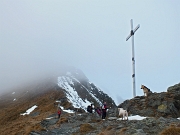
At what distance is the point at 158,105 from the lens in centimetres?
2783

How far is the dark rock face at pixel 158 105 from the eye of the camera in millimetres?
26453

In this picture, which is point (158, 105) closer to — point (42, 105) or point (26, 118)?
point (26, 118)

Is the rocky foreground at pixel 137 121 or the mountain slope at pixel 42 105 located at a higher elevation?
the mountain slope at pixel 42 105

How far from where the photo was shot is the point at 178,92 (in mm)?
30000

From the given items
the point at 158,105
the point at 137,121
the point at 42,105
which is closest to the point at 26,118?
the point at 42,105

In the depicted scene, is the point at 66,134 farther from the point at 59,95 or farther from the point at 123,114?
the point at 59,95

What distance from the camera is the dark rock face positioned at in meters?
26.5

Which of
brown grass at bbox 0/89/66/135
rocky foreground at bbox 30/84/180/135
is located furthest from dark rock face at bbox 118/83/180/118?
brown grass at bbox 0/89/66/135

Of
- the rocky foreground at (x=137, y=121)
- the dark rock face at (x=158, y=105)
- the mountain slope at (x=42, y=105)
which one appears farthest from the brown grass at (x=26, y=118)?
the dark rock face at (x=158, y=105)

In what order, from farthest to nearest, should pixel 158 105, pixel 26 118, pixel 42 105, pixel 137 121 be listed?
pixel 42 105
pixel 26 118
pixel 158 105
pixel 137 121

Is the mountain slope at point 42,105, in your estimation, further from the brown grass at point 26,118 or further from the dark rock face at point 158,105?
the dark rock face at point 158,105

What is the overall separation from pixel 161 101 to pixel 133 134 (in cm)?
1347

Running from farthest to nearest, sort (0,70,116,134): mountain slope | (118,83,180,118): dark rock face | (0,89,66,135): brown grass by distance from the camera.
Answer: (0,70,116,134): mountain slope
(0,89,66,135): brown grass
(118,83,180,118): dark rock face

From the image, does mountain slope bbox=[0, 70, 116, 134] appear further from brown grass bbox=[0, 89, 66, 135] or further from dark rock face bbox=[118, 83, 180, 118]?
Answer: dark rock face bbox=[118, 83, 180, 118]
